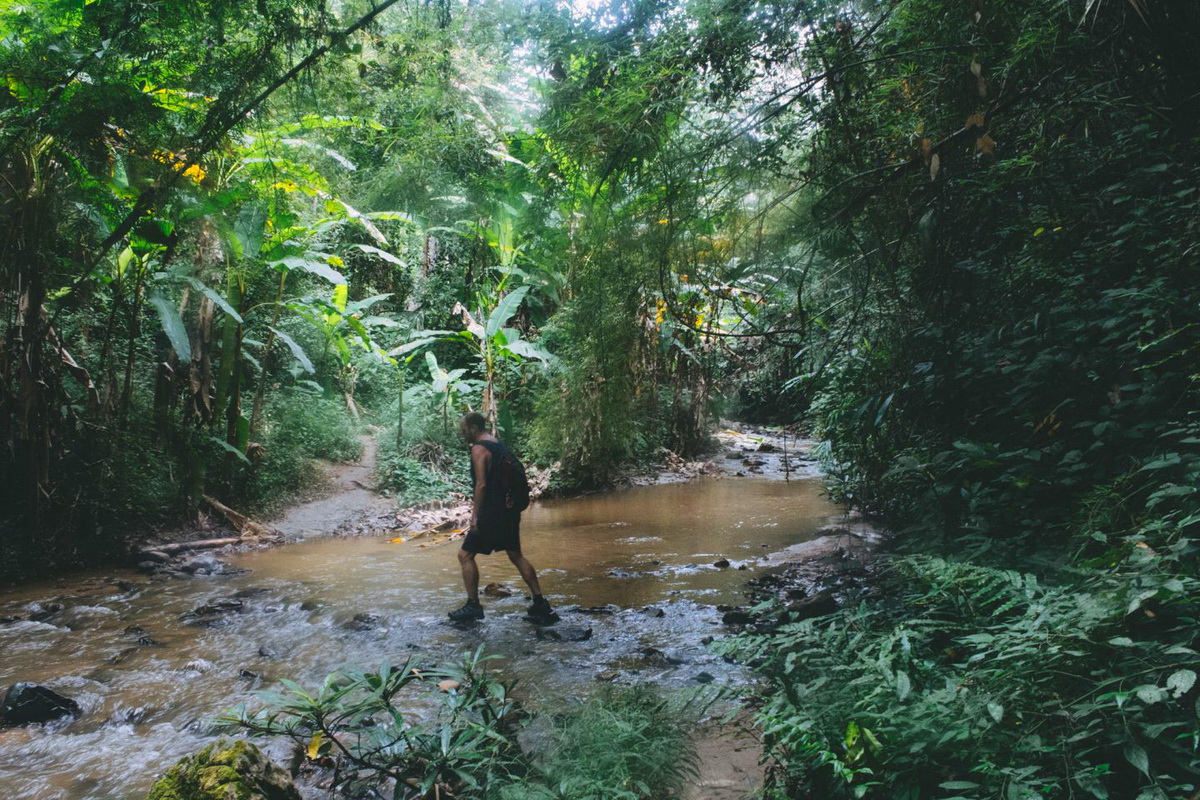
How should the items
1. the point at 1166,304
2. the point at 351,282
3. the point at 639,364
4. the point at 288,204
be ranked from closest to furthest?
the point at 1166,304 → the point at 288,204 → the point at 639,364 → the point at 351,282

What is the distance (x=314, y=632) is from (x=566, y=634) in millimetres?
1922

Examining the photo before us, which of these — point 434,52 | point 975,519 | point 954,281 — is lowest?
point 975,519

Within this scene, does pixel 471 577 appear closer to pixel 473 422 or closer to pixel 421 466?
pixel 473 422

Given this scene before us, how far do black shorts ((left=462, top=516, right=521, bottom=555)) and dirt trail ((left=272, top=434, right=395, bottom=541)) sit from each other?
14.5 feet

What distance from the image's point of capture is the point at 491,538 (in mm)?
6023

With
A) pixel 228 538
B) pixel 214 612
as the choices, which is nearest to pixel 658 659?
pixel 214 612

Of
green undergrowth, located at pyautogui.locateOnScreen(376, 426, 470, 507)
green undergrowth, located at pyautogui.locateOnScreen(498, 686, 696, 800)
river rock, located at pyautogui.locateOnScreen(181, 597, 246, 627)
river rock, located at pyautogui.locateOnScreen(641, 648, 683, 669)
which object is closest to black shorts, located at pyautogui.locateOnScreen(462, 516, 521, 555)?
river rock, located at pyautogui.locateOnScreen(641, 648, 683, 669)

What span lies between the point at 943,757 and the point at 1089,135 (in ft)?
11.9

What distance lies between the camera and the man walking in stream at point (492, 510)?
591 centimetres

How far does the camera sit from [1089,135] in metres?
4.20

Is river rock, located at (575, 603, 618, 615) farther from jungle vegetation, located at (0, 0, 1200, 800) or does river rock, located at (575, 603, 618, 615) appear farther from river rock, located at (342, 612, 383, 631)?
jungle vegetation, located at (0, 0, 1200, 800)

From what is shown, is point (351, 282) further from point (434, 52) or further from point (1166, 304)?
point (1166, 304)

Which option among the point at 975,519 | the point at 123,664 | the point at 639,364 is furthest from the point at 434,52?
the point at 975,519

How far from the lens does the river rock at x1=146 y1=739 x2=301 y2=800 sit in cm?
261
